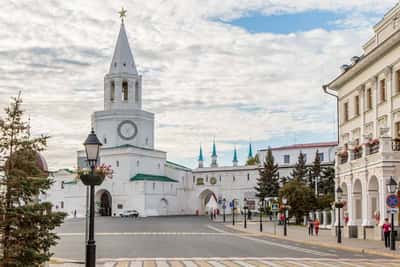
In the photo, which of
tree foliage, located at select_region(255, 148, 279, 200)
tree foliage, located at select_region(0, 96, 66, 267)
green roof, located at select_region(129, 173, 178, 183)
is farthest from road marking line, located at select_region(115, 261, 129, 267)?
green roof, located at select_region(129, 173, 178, 183)

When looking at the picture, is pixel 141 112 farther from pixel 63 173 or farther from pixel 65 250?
pixel 65 250

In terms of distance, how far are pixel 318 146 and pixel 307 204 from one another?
258ft

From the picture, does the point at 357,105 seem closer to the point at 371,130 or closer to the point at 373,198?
the point at 371,130

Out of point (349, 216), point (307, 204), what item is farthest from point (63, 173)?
point (349, 216)

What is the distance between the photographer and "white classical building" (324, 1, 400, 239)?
128 ft

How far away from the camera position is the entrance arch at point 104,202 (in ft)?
418

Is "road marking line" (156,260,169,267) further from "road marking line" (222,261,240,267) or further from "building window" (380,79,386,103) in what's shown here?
"building window" (380,79,386,103)

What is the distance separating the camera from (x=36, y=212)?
15.4 metres

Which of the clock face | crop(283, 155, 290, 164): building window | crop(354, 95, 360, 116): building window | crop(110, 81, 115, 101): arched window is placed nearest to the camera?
crop(354, 95, 360, 116): building window

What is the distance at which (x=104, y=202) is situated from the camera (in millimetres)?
130000

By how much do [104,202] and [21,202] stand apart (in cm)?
11563

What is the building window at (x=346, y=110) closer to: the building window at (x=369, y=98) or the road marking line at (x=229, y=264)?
the building window at (x=369, y=98)

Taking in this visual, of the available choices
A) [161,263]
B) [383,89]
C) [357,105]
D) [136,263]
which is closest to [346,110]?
[357,105]

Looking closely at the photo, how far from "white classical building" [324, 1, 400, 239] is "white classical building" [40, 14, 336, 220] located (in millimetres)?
75534
